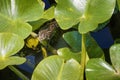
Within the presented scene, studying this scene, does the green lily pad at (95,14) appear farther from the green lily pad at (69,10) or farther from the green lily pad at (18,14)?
the green lily pad at (18,14)

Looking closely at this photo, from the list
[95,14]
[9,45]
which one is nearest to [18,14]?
[9,45]

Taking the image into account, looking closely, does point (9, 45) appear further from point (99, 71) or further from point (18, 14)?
point (99, 71)

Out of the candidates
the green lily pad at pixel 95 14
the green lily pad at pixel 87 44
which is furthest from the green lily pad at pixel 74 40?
the green lily pad at pixel 95 14

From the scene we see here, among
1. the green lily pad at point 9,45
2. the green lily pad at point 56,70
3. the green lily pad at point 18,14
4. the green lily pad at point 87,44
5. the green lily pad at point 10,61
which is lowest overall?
the green lily pad at point 87,44

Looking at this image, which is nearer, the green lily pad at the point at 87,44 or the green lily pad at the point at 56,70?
the green lily pad at the point at 56,70

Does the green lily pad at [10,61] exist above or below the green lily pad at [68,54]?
above

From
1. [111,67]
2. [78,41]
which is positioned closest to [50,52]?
[78,41]

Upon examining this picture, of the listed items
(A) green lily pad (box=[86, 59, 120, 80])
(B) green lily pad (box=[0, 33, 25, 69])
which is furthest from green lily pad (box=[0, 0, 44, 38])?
(A) green lily pad (box=[86, 59, 120, 80])

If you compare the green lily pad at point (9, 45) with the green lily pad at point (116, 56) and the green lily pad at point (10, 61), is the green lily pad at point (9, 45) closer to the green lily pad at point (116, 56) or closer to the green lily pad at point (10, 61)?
the green lily pad at point (10, 61)

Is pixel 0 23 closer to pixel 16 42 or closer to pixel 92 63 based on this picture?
pixel 16 42
